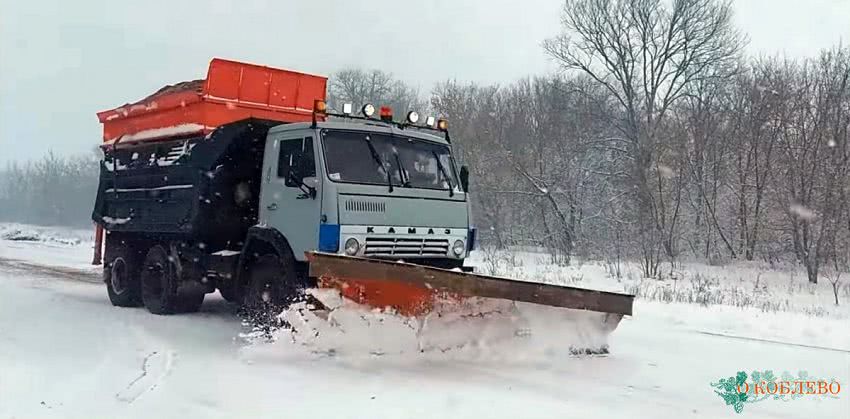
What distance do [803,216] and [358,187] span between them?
787 inches

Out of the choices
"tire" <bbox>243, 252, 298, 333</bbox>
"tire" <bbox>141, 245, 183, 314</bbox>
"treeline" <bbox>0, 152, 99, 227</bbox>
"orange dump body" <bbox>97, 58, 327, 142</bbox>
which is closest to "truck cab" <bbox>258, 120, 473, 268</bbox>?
"tire" <bbox>243, 252, 298, 333</bbox>

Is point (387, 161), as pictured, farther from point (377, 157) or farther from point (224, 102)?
point (224, 102)

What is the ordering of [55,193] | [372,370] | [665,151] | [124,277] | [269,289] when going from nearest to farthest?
[372,370], [269,289], [124,277], [665,151], [55,193]

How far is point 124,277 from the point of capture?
10.8 metres

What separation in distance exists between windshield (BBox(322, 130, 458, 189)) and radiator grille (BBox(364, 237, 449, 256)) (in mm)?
617

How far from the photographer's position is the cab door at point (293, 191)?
7.41 m

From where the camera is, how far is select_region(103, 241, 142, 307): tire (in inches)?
420

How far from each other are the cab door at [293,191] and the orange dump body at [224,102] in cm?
114

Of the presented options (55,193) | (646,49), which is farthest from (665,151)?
(55,193)

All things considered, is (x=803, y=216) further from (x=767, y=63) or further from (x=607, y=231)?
(x=607, y=231)

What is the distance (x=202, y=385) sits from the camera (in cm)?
571

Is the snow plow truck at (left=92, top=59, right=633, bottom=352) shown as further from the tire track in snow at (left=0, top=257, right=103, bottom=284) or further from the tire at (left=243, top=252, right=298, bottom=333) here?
the tire track in snow at (left=0, top=257, right=103, bottom=284)

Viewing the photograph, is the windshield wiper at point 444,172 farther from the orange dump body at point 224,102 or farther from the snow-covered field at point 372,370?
the orange dump body at point 224,102

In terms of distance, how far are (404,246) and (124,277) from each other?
543 cm
